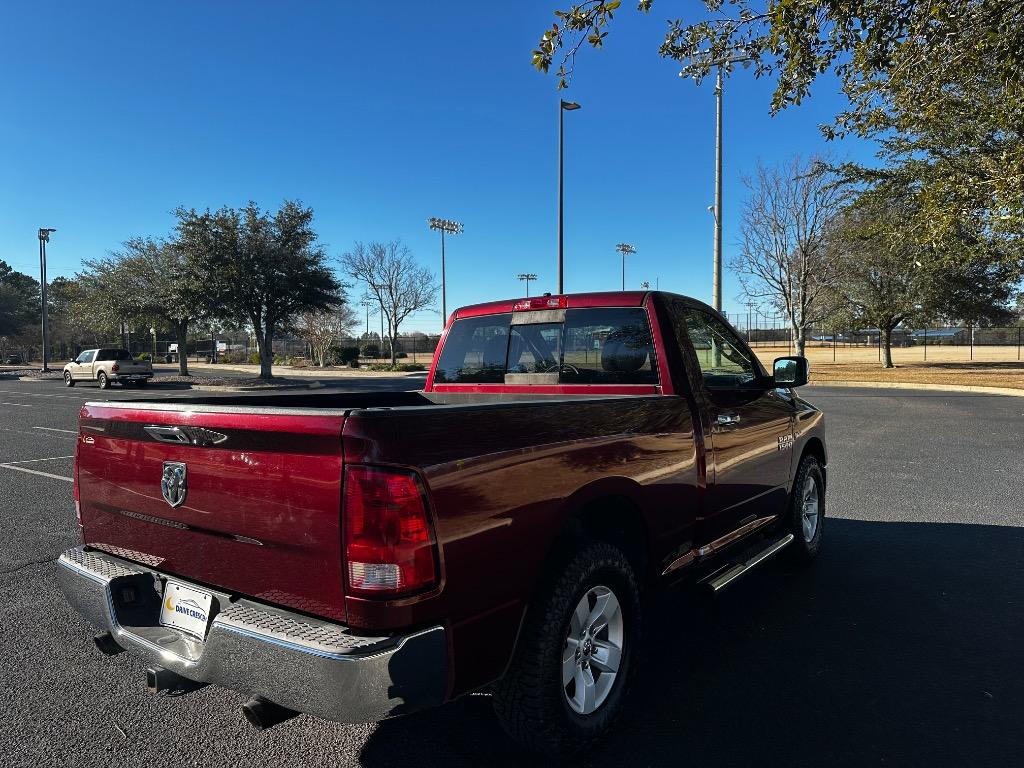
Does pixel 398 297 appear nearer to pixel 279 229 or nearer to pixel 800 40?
pixel 279 229

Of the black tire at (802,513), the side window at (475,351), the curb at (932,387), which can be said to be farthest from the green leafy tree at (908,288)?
the side window at (475,351)

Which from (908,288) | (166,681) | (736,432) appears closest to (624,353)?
(736,432)

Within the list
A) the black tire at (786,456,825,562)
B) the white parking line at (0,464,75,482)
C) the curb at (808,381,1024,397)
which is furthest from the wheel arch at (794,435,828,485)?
the curb at (808,381,1024,397)

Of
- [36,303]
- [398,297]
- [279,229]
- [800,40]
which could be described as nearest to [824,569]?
[800,40]

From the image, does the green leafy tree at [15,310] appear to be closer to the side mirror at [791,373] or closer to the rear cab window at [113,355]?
the rear cab window at [113,355]

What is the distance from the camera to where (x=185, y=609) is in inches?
91.1

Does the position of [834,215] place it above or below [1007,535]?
above

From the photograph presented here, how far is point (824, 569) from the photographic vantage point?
15.4ft

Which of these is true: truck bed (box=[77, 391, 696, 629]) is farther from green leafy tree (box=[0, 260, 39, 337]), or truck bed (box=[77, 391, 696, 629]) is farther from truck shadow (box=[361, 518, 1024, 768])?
green leafy tree (box=[0, 260, 39, 337])

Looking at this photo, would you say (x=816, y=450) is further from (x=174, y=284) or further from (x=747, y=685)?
(x=174, y=284)

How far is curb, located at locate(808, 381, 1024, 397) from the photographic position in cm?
2016

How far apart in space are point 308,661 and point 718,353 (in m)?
2.98

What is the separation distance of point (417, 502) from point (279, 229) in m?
28.5

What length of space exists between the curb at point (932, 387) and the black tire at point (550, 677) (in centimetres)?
2227
